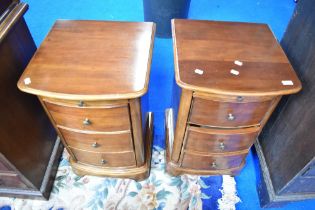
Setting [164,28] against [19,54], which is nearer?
[19,54]

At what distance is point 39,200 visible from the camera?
114 cm

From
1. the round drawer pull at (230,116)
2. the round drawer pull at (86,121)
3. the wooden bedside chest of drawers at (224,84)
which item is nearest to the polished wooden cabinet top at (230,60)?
the wooden bedside chest of drawers at (224,84)

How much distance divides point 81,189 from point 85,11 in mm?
1621

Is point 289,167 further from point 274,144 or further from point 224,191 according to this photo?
point 224,191

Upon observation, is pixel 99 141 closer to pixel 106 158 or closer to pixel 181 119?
pixel 106 158

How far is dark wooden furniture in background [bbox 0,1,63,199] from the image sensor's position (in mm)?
843

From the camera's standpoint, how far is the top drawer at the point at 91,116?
0.79 meters

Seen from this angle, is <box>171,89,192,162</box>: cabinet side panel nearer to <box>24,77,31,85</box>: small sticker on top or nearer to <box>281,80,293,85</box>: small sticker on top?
<box>281,80,293,85</box>: small sticker on top

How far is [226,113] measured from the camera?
2.68 feet

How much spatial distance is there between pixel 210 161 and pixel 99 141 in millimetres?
500

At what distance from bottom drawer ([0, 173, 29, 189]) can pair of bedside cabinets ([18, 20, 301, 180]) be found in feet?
0.81

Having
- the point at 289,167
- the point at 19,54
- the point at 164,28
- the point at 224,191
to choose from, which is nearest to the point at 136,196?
the point at 224,191

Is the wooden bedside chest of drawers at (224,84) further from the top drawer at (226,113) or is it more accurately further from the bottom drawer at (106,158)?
the bottom drawer at (106,158)

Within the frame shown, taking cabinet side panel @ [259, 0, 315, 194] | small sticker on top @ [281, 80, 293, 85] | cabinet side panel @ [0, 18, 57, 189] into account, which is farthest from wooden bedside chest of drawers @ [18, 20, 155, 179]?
cabinet side panel @ [259, 0, 315, 194]
